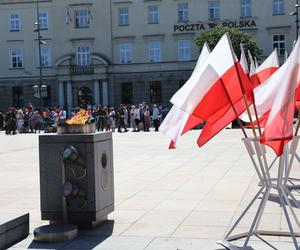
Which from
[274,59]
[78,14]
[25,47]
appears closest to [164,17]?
[78,14]

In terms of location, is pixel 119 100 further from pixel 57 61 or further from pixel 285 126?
pixel 285 126

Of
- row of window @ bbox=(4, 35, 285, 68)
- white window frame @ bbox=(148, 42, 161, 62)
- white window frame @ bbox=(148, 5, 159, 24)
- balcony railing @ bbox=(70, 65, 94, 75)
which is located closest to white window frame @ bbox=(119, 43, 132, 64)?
row of window @ bbox=(4, 35, 285, 68)

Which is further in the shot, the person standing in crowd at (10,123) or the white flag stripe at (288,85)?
the person standing in crowd at (10,123)

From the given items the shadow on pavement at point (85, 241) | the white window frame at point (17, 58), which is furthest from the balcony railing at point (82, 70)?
the shadow on pavement at point (85, 241)

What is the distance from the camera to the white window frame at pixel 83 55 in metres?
57.7

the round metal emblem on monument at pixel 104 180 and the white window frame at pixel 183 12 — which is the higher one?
the white window frame at pixel 183 12

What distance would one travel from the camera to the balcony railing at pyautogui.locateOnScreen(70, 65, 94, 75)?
5686 cm

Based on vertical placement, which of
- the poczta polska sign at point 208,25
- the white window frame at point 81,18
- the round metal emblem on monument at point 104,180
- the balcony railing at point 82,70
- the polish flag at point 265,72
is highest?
the white window frame at point 81,18

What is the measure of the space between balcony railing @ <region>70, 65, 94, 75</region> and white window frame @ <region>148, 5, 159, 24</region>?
751 cm

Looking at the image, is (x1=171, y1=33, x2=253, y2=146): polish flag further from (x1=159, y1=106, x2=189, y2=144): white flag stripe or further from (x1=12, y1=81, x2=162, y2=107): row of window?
(x1=12, y1=81, x2=162, y2=107): row of window

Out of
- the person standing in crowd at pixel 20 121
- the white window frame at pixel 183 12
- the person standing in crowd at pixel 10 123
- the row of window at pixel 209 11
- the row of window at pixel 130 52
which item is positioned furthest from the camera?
the white window frame at pixel 183 12

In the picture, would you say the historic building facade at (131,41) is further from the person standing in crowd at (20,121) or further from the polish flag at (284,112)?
the polish flag at (284,112)

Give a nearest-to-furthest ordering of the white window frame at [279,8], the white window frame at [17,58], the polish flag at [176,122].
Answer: the polish flag at [176,122]
the white window frame at [279,8]
the white window frame at [17,58]

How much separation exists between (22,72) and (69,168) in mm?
54289
